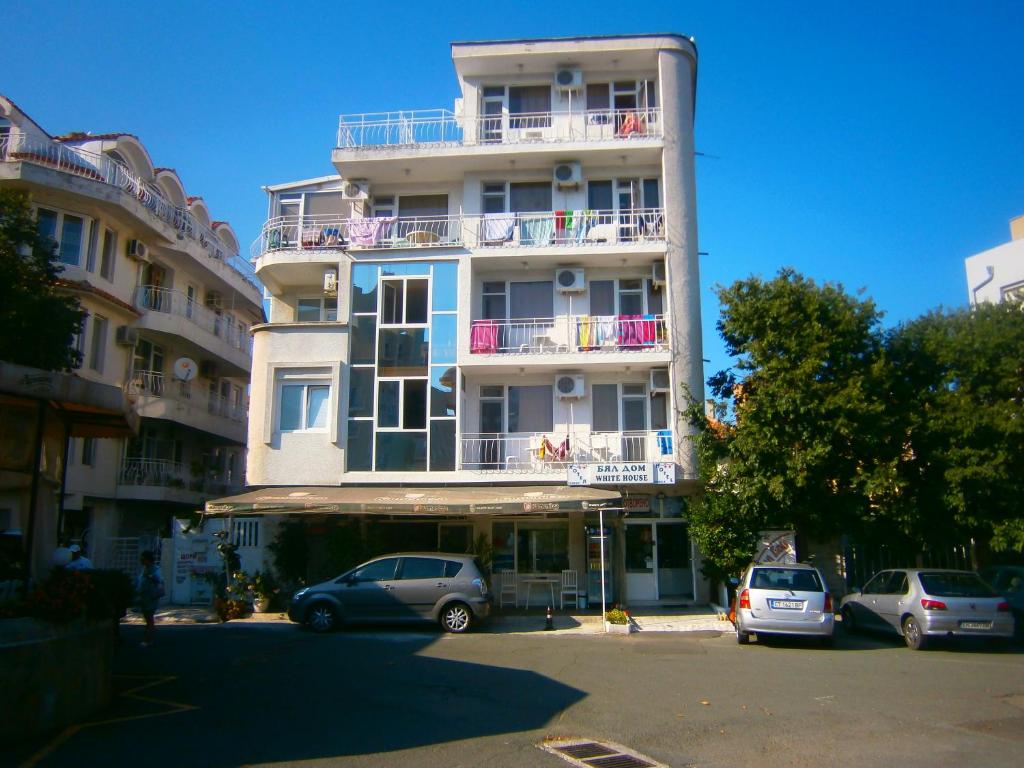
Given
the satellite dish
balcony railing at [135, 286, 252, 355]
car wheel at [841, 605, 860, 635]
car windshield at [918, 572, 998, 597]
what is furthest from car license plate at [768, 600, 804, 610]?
balcony railing at [135, 286, 252, 355]

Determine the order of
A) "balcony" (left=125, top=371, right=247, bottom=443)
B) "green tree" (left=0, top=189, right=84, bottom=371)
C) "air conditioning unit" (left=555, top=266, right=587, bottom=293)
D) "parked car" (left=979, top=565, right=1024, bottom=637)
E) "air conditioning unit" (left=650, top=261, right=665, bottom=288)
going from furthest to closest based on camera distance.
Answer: "balcony" (left=125, top=371, right=247, bottom=443) < "air conditioning unit" (left=555, top=266, right=587, bottom=293) < "air conditioning unit" (left=650, top=261, right=665, bottom=288) < "parked car" (left=979, top=565, right=1024, bottom=637) < "green tree" (left=0, top=189, right=84, bottom=371)

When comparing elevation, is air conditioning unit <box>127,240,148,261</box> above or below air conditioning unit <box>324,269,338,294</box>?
above

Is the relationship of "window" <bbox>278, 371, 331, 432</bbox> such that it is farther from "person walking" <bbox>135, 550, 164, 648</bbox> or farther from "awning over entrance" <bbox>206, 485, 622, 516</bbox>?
"person walking" <bbox>135, 550, 164, 648</bbox>

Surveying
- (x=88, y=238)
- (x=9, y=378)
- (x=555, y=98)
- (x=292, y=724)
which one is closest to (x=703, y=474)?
(x=555, y=98)

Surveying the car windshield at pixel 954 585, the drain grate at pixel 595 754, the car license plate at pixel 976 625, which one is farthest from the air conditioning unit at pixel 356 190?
the drain grate at pixel 595 754

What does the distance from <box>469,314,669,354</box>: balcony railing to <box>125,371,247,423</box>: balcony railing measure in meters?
12.3

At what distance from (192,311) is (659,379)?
1777 centimetres

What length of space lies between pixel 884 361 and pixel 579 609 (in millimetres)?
9285

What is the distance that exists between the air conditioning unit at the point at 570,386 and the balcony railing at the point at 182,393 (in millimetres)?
13765

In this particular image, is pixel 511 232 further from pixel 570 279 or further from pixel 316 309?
pixel 316 309

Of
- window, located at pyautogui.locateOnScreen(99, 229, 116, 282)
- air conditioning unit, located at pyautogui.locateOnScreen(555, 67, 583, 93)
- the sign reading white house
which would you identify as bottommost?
the sign reading white house

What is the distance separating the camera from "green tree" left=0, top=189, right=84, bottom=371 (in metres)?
15.2

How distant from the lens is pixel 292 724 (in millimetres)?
8492

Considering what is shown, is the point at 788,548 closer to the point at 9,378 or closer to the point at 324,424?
the point at 324,424
